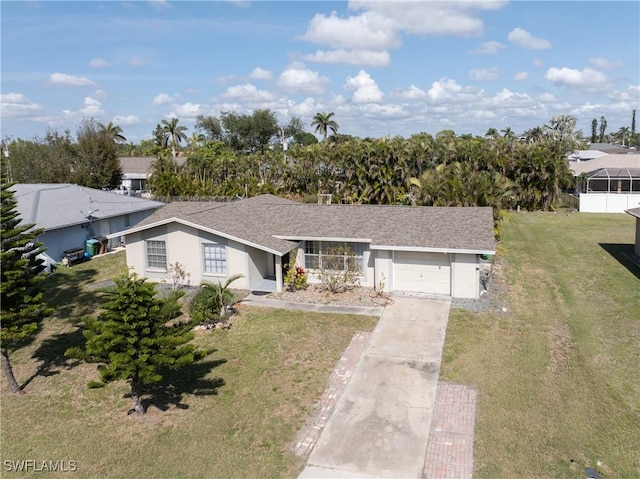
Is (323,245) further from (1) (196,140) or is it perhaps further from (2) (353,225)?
(1) (196,140)

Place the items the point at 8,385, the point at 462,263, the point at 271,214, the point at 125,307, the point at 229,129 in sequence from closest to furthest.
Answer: the point at 125,307 → the point at 8,385 → the point at 462,263 → the point at 271,214 → the point at 229,129

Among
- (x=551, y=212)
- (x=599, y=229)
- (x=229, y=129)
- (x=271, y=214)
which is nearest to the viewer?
(x=271, y=214)

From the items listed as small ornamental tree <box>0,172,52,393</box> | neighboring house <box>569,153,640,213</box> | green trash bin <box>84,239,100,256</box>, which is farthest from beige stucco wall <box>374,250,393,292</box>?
neighboring house <box>569,153,640,213</box>

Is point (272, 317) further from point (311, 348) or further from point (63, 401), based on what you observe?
point (63, 401)

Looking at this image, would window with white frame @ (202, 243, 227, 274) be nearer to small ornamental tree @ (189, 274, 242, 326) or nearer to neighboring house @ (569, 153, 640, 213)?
small ornamental tree @ (189, 274, 242, 326)

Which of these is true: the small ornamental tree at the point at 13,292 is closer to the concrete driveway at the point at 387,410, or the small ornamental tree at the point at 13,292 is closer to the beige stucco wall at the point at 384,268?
the concrete driveway at the point at 387,410

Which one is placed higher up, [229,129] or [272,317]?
[229,129]

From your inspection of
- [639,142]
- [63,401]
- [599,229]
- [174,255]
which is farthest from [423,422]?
[639,142]
